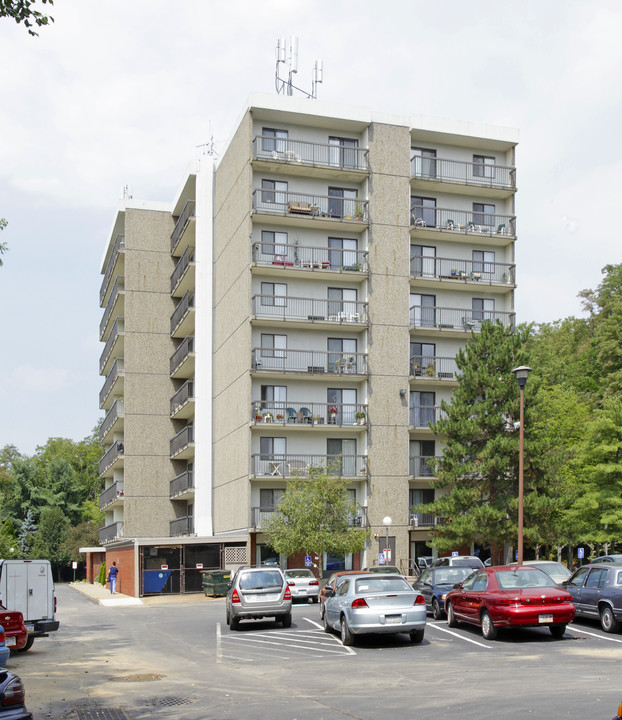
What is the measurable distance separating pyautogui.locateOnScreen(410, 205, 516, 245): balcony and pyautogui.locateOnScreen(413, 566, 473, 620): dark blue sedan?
2379 cm

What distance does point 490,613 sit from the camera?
1955 centimetres

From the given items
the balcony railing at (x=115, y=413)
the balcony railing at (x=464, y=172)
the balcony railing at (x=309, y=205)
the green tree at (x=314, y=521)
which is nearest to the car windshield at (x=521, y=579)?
the green tree at (x=314, y=521)

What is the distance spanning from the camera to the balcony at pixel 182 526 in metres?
51.4

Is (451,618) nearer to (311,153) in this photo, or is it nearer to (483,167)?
(311,153)

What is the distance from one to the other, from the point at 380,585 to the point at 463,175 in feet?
109

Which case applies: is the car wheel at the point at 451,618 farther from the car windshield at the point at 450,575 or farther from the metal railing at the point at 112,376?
the metal railing at the point at 112,376

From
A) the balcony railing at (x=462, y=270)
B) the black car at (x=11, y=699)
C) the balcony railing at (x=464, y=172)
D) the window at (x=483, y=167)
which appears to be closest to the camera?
the black car at (x=11, y=699)

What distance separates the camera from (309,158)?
4547 cm

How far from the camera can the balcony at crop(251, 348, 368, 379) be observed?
4372cm

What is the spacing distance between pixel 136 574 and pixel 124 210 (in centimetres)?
2481

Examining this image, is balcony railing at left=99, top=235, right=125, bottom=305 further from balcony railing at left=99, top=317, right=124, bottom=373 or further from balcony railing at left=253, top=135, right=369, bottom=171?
balcony railing at left=253, top=135, right=369, bottom=171

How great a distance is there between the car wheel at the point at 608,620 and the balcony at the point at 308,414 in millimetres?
23675

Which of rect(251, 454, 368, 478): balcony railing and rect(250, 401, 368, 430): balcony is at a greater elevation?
rect(250, 401, 368, 430): balcony

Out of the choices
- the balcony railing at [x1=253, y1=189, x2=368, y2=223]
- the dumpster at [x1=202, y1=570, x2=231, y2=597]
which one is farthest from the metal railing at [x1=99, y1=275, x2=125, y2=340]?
the dumpster at [x1=202, y1=570, x2=231, y2=597]
